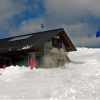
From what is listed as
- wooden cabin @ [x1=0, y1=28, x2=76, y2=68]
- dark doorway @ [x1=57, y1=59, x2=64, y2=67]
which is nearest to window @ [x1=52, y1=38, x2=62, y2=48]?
wooden cabin @ [x1=0, y1=28, x2=76, y2=68]

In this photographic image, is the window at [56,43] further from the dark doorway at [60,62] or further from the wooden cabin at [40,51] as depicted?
the dark doorway at [60,62]

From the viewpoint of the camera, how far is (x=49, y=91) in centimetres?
1027

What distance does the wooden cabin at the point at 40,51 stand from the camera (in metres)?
21.0

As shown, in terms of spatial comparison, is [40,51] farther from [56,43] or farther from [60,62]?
[60,62]

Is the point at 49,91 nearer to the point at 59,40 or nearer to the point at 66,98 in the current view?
the point at 66,98

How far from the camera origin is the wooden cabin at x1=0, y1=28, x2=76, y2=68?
2095cm

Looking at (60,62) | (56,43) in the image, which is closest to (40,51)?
(56,43)

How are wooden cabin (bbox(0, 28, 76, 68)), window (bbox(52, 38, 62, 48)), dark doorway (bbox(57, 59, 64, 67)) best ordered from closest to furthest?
1. wooden cabin (bbox(0, 28, 76, 68))
2. window (bbox(52, 38, 62, 48))
3. dark doorway (bbox(57, 59, 64, 67))

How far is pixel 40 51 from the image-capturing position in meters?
22.2

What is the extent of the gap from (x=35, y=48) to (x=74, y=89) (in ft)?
32.1

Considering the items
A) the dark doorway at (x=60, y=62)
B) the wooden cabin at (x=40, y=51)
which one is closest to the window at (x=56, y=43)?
the wooden cabin at (x=40, y=51)

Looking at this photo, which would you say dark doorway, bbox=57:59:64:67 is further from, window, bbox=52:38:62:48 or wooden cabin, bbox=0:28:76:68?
window, bbox=52:38:62:48

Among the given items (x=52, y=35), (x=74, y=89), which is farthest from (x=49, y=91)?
(x=52, y=35)

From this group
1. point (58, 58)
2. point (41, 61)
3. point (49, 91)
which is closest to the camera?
point (49, 91)
